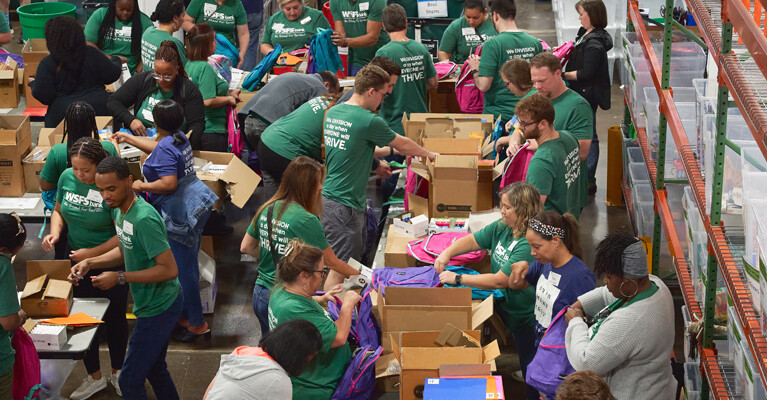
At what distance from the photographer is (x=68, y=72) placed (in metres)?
7.12

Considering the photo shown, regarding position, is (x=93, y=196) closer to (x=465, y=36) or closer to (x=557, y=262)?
(x=557, y=262)

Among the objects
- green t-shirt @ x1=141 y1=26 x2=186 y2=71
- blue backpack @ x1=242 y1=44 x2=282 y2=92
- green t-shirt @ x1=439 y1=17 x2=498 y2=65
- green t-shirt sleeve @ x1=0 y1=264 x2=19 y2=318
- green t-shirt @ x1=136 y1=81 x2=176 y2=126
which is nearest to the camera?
green t-shirt sleeve @ x1=0 y1=264 x2=19 y2=318

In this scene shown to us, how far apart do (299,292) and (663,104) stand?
3.18 metres

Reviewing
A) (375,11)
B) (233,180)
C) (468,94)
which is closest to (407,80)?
(468,94)

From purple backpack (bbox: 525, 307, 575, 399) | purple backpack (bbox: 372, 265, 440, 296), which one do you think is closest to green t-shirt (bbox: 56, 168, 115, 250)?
purple backpack (bbox: 372, 265, 440, 296)

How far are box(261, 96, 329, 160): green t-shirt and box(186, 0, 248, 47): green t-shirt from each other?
10.5 feet

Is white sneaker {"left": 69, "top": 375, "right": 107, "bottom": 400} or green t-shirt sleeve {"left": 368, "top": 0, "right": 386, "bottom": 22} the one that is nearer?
white sneaker {"left": 69, "top": 375, "right": 107, "bottom": 400}

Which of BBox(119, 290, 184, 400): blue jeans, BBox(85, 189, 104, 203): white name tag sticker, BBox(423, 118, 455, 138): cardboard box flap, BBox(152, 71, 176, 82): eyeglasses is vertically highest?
BBox(152, 71, 176, 82): eyeglasses

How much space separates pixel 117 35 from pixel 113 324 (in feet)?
12.4

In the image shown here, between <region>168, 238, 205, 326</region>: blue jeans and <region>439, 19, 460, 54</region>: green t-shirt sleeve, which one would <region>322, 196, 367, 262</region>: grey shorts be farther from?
<region>439, 19, 460, 54</region>: green t-shirt sleeve

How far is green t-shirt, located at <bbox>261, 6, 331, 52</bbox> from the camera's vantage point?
9016mm

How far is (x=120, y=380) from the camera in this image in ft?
16.0

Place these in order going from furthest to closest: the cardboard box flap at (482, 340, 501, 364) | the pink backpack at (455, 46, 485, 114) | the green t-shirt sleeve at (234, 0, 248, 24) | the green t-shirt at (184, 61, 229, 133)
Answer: the green t-shirt sleeve at (234, 0, 248, 24) < the pink backpack at (455, 46, 485, 114) < the green t-shirt at (184, 61, 229, 133) < the cardboard box flap at (482, 340, 501, 364)

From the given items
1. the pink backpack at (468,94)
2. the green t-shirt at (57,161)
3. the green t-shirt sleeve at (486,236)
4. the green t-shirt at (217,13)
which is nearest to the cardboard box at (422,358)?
the green t-shirt sleeve at (486,236)
